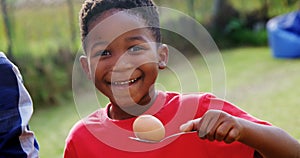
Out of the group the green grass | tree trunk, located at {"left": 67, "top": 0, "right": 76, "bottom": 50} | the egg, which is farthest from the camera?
tree trunk, located at {"left": 67, "top": 0, "right": 76, "bottom": 50}

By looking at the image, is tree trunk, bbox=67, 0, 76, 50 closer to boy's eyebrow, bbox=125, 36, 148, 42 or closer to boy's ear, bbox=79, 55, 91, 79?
boy's ear, bbox=79, 55, 91, 79

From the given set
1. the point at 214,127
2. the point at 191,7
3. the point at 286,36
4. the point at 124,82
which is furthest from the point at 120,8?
the point at 191,7

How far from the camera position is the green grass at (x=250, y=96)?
477cm

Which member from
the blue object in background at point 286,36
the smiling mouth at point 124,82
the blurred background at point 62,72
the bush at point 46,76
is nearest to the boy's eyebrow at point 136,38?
the smiling mouth at point 124,82

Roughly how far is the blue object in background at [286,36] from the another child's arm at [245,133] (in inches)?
282

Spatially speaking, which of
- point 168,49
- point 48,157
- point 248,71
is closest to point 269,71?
point 248,71

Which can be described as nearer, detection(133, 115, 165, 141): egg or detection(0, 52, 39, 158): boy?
detection(133, 115, 165, 141): egg

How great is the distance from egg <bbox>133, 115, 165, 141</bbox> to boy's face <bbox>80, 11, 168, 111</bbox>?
148 mm

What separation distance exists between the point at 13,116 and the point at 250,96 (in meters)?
4.60

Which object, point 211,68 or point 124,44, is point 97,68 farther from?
point 211,68

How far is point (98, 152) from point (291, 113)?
3.56m

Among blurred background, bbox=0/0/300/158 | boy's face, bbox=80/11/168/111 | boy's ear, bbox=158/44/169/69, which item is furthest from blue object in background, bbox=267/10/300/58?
boy's face, bbox=80/11/168/111

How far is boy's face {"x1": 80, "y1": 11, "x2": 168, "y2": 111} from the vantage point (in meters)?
1.62

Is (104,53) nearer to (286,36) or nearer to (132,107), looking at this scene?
(132,107)
